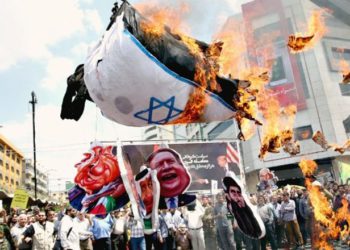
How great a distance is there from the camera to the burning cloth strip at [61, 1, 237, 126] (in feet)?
10.5

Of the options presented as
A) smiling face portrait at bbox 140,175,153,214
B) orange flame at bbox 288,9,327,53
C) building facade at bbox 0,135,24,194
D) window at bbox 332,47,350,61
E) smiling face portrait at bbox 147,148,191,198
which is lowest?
smiling face portrait at bbox 140,175,153,214

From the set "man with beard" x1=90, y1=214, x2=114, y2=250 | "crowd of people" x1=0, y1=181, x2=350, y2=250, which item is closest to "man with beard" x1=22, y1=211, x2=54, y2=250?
"crowd of people" x1=0, y1=181, x2=350, y2=250

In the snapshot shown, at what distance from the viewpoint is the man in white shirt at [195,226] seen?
12883 mm

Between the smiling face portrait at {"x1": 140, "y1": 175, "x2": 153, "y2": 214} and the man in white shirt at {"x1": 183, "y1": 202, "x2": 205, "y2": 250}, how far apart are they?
23.2 ft

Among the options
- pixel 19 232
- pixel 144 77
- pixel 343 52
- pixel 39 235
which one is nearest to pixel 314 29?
pixel 144 77

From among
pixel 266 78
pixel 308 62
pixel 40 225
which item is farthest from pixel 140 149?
pixel 308 62

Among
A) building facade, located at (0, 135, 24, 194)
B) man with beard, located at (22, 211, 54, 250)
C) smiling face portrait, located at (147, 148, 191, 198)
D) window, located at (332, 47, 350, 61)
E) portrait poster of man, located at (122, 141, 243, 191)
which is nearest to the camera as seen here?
smiling face portrait, located at (147, 148, 191, 198)

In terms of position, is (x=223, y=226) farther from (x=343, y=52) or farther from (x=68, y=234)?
(x=343, y=52)

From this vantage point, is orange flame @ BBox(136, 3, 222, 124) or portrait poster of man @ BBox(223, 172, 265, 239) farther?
portrait poster of man @ BBox(223, 172, 265, 239)

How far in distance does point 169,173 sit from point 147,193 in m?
0.76

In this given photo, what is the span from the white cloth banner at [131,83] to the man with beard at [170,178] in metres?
2.73

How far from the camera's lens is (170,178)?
21.0ft

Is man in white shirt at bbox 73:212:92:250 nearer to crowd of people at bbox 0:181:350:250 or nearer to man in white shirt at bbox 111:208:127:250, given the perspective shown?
crowd of people at bbox 0:181:350:250

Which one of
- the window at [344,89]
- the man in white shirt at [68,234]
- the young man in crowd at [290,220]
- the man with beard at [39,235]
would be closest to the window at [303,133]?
the window at [344,89]
